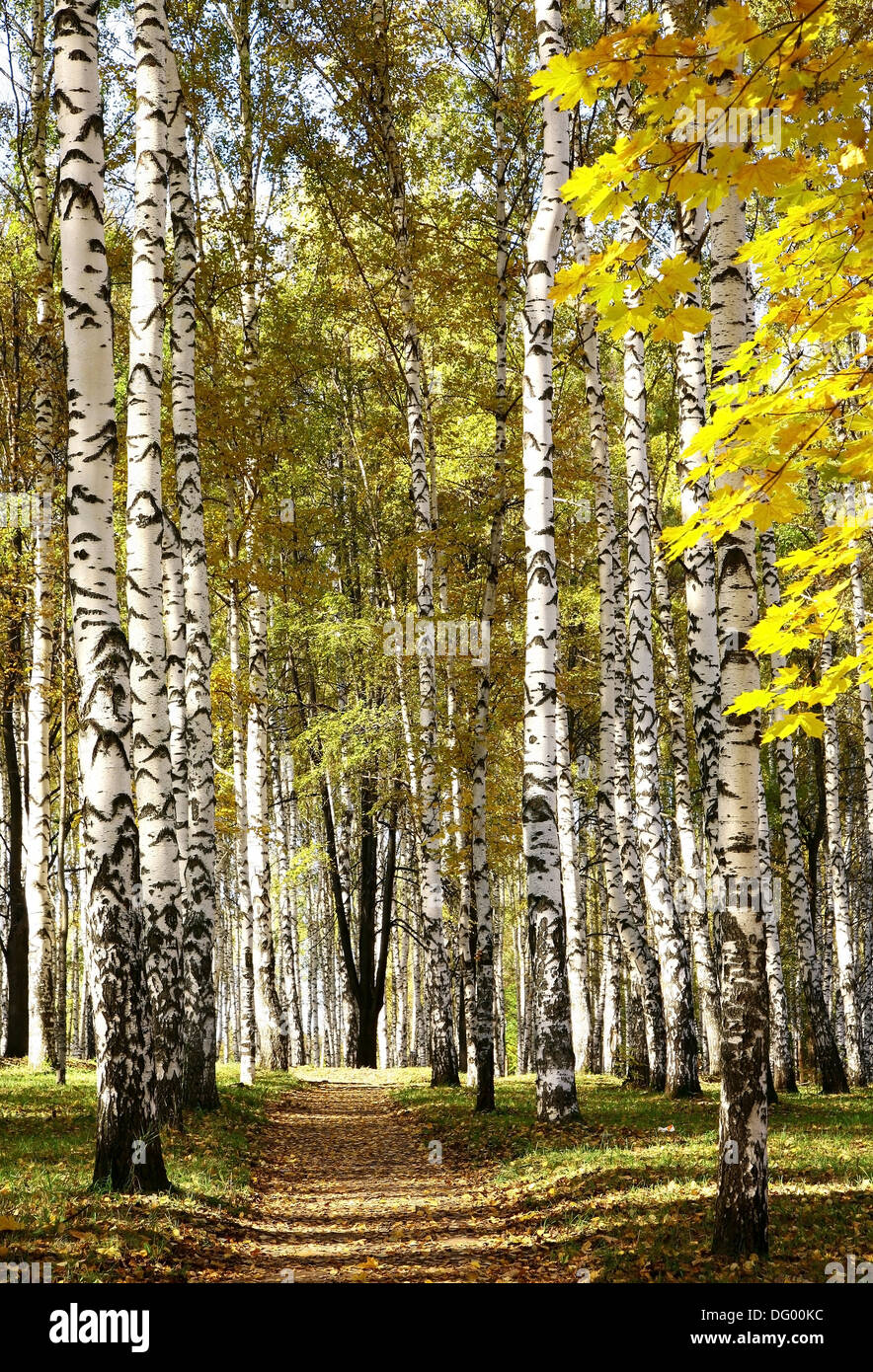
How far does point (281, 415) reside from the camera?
16594 millimetres

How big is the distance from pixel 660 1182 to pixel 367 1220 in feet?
6.84

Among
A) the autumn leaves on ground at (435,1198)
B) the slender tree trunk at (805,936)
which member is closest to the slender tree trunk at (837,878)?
the slender tree trunk at (805,936)

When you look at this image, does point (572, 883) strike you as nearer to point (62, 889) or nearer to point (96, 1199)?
point (62, 889)

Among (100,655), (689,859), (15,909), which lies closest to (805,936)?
(689,859)

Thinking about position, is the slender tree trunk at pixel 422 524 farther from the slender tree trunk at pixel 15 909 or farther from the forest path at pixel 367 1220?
the slender tree trunk at pixel 15 909

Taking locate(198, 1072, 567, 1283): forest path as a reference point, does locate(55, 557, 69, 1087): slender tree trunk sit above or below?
above

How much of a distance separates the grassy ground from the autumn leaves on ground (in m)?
0.02

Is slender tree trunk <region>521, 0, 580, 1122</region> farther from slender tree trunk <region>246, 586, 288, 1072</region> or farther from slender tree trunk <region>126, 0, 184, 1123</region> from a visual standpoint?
slender tree trunk <region>246, 586, 288, 1072</region>

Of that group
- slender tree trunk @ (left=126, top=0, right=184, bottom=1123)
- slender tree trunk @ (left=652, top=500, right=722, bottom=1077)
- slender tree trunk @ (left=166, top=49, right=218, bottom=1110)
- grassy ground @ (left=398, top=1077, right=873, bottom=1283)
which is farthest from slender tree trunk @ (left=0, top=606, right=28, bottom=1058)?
slender tree trunk @ (left=652, top=500, right=722, bottom=1077)

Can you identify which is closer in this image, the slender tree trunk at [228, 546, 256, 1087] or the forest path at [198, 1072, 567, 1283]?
the forest path at [198, 1072, 567, 1283]

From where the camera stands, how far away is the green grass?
4.90 metres

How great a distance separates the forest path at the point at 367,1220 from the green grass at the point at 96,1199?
213 millimetres

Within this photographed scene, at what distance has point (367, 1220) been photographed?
7211mm
